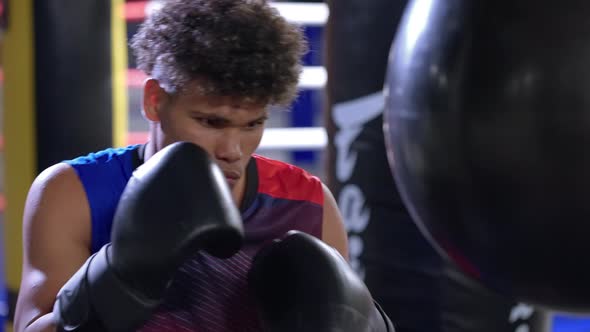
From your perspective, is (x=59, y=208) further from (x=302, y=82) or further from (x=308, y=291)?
(x=302, y=82)

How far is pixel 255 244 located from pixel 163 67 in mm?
245

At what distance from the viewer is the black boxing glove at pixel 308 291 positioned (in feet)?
2.72

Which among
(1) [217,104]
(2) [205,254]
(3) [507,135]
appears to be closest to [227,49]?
(1) [217,104]

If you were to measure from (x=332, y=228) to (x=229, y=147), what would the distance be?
22cm

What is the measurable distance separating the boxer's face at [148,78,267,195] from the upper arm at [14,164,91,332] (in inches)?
5.2

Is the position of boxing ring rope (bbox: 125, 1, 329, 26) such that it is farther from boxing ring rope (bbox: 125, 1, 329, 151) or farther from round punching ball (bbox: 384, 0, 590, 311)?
round punching ball (bbox: 384, 0, 590, 311)

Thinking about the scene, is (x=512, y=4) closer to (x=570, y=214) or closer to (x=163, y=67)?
(x=570, y=214)

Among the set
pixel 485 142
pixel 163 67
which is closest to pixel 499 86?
pixel 485 142

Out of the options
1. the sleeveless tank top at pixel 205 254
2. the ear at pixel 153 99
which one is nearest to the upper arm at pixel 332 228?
the sleeveless tank top at pixel 205 254

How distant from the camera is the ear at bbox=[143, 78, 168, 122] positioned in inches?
37.2

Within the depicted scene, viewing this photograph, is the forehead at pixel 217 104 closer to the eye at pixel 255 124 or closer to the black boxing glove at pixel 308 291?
the eye at pixel 255 124

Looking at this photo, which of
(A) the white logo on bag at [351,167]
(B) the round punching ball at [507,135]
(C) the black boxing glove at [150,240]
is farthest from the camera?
(A) the white logo on bag at [351,167]

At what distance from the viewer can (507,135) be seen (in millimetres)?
556

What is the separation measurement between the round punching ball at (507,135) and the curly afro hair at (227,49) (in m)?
0.30
